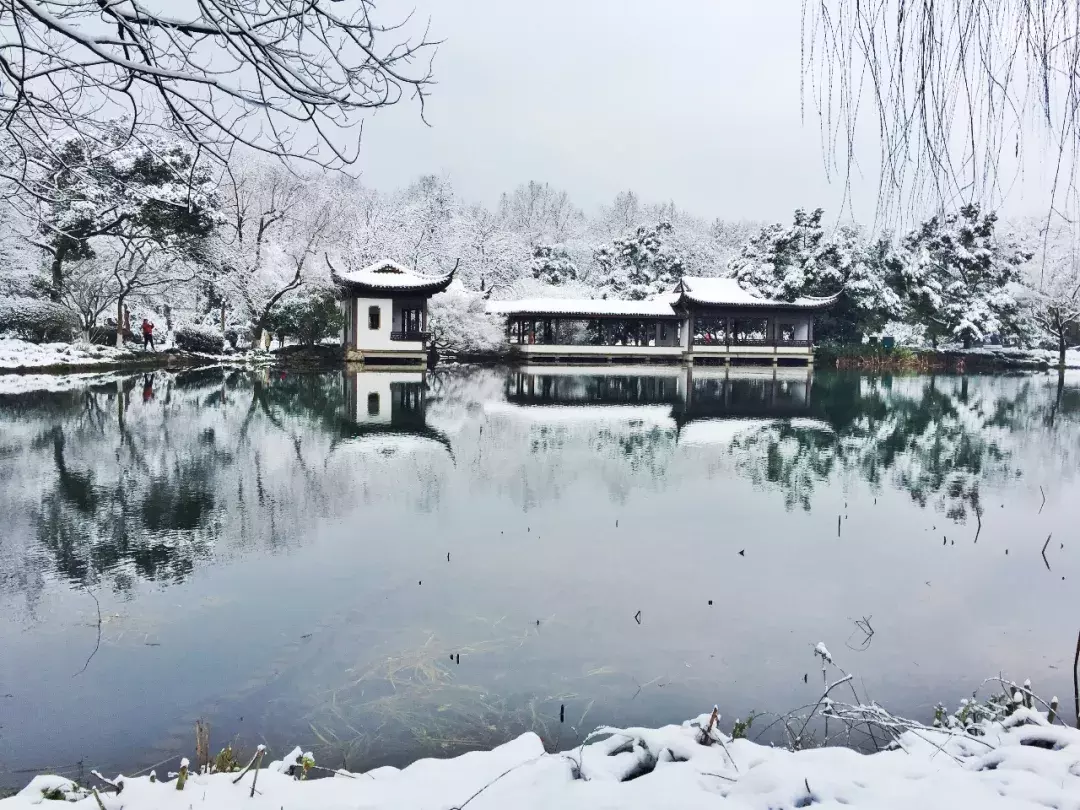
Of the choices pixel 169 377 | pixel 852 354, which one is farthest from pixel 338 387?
pixel 852 354

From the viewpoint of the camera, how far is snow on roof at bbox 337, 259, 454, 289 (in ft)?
101

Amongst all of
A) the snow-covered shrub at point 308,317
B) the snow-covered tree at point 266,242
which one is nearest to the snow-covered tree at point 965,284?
the snow-covered shrub at point 308,317

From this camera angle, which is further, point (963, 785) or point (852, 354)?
point (852, 354)

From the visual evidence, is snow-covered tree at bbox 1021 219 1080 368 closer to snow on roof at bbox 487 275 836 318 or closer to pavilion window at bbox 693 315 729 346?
snow on roof at bbox 487 275 836 318

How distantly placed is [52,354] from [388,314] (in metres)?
11.8

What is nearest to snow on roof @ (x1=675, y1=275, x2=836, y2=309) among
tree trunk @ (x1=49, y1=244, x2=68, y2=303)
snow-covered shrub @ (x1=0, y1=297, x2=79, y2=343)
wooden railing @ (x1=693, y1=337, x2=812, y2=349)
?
wooden railing @ (x1=693, y1=337, x2=812, y2=349)

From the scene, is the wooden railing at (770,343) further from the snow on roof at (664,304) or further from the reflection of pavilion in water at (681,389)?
the reflection of pavilion in water at (681,389)

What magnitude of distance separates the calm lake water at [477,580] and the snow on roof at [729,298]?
21113 millimetres

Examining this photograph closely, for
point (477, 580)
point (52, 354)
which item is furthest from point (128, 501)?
point (52, 354)

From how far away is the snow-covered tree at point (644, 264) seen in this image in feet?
147

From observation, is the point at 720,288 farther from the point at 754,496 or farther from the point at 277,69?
the point at 277,69

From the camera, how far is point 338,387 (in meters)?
22.5

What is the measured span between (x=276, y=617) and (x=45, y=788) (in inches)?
105

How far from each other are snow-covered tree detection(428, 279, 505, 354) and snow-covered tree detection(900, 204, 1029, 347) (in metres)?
19.7
